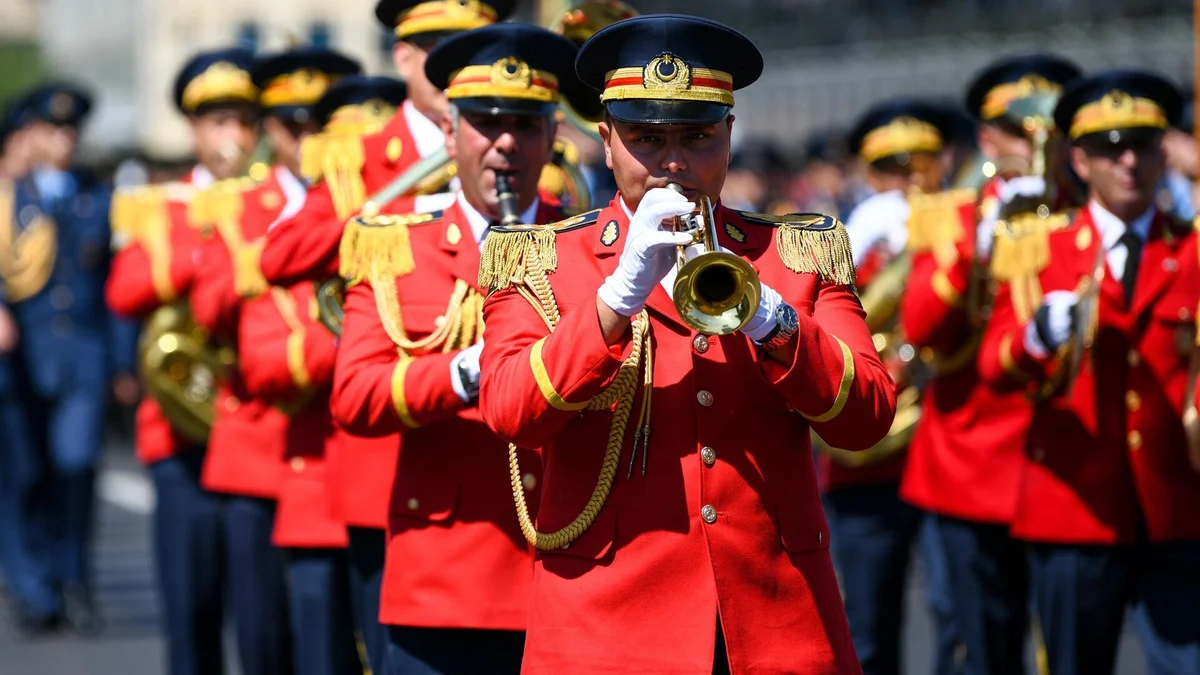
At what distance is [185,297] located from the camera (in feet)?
29.9

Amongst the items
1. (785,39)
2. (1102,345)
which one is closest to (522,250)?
(1102,345)

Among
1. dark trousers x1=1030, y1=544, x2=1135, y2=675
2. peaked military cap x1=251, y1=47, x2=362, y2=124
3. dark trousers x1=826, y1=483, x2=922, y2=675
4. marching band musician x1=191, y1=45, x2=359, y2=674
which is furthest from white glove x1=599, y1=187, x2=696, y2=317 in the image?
dark trousers x1=826, y1=483, x2=922, y2=675

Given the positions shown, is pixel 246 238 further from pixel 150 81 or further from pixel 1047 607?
pixel 150 81

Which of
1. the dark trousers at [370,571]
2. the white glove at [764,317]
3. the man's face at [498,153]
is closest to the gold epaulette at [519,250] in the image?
the white glove at [764,317]

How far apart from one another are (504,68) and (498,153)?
0.71 feet

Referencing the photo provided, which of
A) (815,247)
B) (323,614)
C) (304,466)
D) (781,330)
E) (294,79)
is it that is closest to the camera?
(781,330)

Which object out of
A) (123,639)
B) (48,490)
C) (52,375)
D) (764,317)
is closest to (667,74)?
(764,317)

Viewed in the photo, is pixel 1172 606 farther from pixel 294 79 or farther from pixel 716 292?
pixel 294 79

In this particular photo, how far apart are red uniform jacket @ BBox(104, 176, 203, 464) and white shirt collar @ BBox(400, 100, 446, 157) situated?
2.46 metres

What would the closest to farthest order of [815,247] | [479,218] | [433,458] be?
[815,247] → [433,458] → [479,218]

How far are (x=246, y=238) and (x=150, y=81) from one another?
38.6m

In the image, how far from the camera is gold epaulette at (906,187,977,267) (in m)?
8.13

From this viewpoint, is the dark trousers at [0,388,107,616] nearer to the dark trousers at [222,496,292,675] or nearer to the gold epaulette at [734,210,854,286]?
the dark trousers at [222,496,292,675]

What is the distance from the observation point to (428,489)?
18.3 ft
